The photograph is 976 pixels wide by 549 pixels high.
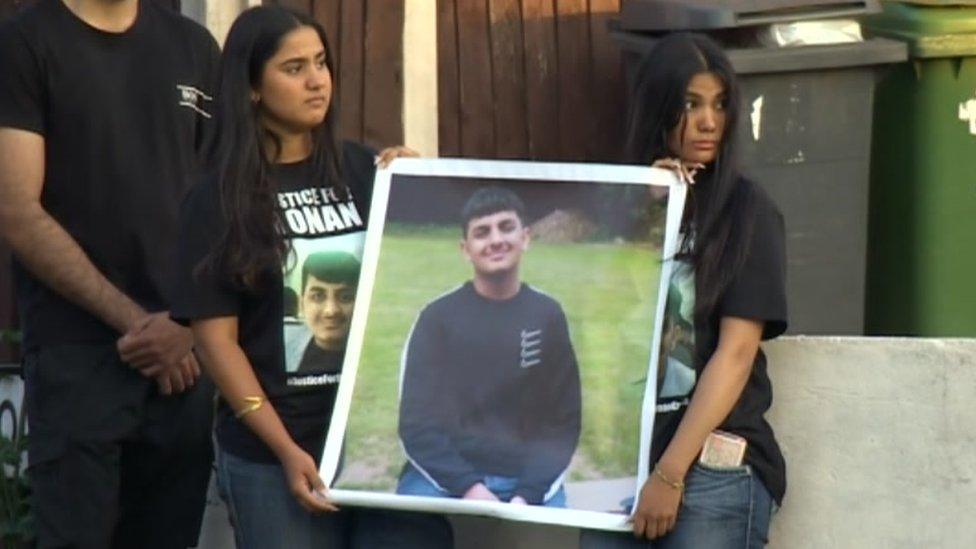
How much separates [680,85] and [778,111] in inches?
69.9

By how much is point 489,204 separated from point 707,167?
48 centimetres

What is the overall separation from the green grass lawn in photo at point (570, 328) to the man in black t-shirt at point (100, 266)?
28.7 inches

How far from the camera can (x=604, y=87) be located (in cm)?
723

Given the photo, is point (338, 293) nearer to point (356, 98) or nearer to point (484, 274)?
point (484, 274)

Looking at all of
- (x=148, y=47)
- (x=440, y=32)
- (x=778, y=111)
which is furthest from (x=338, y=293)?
(x=440, y=32)

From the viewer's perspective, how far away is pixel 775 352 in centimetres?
518

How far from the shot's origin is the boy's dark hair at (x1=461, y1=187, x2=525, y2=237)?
4680mm

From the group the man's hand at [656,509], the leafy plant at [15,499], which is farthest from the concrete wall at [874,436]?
the leafy plant at [15,499]

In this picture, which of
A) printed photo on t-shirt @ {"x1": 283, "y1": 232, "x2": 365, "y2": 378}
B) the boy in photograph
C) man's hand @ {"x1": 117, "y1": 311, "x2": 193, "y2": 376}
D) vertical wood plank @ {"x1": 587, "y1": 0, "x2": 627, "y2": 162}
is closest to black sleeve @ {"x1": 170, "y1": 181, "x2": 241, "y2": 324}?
printed photo on t-shirt @ {"x1": 283, "y1": 232, "x2": 365, "y2": 378}

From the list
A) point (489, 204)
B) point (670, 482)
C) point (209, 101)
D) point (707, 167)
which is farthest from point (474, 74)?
point (670, 482)

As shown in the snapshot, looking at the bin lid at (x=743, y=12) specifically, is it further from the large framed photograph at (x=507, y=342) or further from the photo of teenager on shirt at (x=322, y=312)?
the photo of teenager on shirt at (x=322, y=312)

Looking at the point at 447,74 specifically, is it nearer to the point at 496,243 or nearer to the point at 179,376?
the point at 179,376

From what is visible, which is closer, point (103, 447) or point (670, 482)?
point (670, 482)

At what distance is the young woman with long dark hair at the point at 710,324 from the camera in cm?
445
